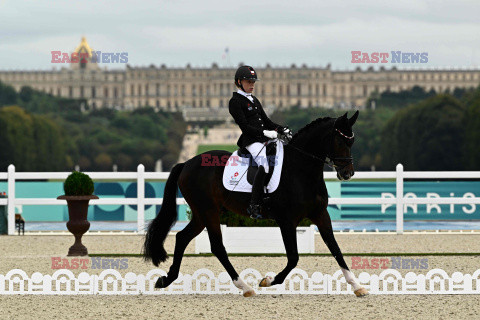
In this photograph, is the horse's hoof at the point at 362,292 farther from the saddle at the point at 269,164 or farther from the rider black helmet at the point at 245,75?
the rider black helmet at the point at 245,75

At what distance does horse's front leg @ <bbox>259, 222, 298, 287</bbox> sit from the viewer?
792 cm

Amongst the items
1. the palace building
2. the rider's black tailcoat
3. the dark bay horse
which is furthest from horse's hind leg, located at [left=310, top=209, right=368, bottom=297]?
the palace building

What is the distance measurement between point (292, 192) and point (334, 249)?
0.59 metres

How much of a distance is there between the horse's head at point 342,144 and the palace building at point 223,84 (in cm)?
14254

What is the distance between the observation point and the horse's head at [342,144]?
26.1 ft

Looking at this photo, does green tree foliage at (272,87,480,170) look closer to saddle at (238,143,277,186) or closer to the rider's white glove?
saddle at (238,143,277,186)

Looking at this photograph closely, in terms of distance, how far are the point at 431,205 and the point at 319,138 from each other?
10566 millimetres

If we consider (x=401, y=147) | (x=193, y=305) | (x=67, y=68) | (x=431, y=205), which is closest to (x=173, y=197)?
(x=193, y=305)

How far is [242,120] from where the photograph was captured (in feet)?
27.5

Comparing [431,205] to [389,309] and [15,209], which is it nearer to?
[15,209]

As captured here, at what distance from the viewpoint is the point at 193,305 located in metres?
7.82

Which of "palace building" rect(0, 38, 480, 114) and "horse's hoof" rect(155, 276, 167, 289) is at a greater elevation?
"palace building" rect(0, 38, 480, 114)

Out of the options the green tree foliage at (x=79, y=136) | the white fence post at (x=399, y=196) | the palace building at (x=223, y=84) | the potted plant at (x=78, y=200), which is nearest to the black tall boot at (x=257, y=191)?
the potted plant at (x=78, y=200)

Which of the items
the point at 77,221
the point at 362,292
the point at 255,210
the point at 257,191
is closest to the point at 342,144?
the point at 257,191
